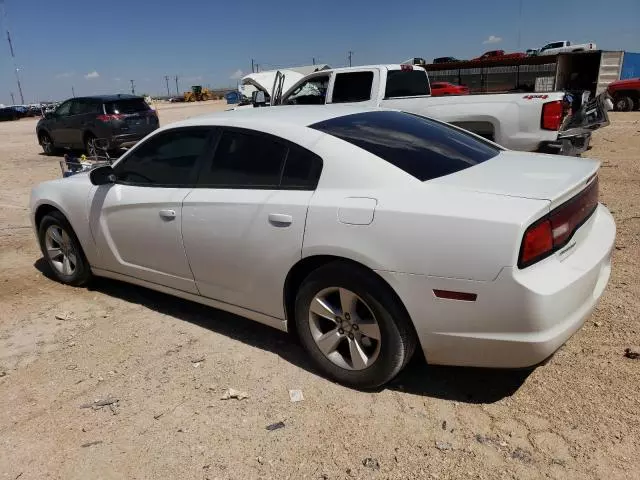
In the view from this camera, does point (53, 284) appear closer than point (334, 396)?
No

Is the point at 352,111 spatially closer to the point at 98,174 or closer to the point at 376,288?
the point at 376,288

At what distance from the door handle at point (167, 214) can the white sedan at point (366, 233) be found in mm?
16

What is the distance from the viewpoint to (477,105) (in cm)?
703

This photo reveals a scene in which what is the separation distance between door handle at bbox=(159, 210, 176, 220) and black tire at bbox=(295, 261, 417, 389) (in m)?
1.15

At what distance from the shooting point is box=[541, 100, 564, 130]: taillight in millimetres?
6416

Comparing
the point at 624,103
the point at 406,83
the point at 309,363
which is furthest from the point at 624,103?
the point at 309,363

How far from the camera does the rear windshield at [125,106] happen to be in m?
13.9

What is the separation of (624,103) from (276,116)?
19211 mm

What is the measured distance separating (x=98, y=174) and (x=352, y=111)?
2.01 m

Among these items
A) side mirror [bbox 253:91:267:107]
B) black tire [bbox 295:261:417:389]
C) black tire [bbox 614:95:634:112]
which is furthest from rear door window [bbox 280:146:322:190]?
black tire [bbox 614:95:634:112]

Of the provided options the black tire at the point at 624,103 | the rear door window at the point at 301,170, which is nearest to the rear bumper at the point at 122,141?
the rear door window at the point at 301,170

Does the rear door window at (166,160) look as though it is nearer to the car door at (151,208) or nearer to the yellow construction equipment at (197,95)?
the car door at (151,208)

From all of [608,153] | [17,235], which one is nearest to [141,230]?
[17,235]

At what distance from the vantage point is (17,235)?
6.76 metres
